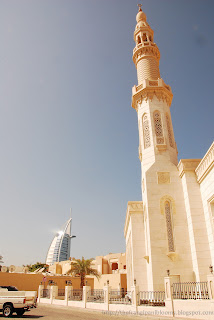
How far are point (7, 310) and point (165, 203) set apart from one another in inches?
421

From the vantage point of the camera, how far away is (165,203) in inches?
659

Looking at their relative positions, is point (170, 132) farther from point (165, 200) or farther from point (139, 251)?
point (139, 251)

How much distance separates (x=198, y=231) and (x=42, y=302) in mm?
15364

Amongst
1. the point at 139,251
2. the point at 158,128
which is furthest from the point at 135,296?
the point at 158,128

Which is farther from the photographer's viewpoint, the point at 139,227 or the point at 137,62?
the point at 137,62

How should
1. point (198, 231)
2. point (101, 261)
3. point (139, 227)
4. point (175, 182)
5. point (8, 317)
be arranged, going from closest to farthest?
point (8, 317)
point (198, 231)
point (175, 182)
point (139, 227)
point (101, 261)

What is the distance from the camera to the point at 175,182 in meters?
17.2

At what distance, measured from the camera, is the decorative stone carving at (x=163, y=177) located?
17.3 metres

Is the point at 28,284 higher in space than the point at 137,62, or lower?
lower

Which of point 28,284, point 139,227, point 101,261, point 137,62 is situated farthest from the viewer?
point 101,261

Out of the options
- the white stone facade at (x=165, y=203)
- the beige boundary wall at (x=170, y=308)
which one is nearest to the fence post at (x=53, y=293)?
the beige boundary wall at (x=170, y=308)

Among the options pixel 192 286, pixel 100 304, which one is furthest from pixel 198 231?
pixel 100 304

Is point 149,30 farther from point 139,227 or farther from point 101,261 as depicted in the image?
point 101,261

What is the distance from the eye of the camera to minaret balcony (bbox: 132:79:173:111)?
20328mm
